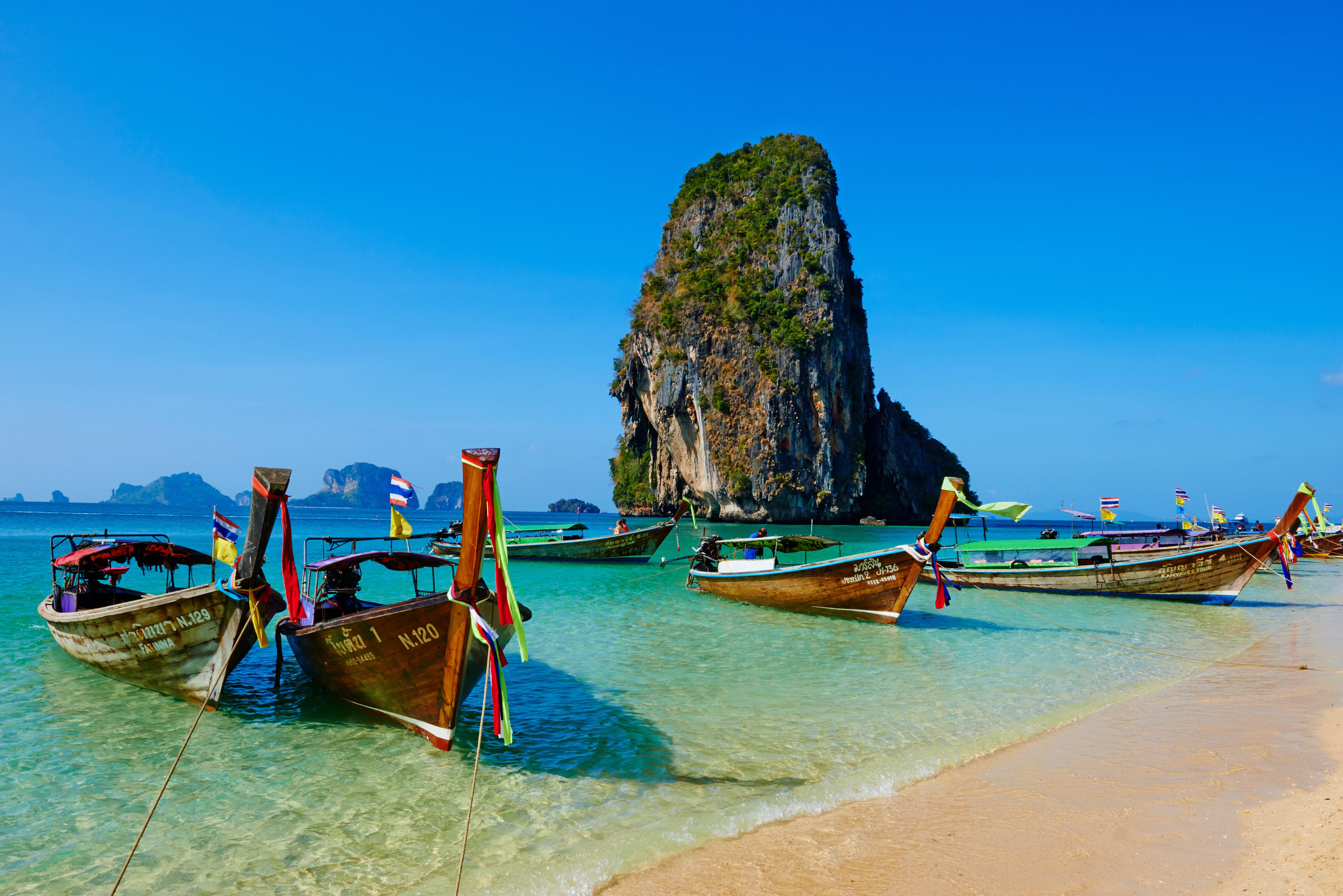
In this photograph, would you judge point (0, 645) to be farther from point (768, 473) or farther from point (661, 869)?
point (768, 473)

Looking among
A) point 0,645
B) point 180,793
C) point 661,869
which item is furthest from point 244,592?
point 0,645

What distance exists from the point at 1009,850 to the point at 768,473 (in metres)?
57.6

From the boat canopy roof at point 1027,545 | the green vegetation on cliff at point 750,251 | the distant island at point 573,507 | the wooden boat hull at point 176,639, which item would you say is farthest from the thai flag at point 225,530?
the distant island at point 573,507

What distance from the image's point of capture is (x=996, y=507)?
10.9 metres

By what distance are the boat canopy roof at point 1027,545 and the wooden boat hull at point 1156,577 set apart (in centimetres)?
74

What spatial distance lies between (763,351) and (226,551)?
189ft

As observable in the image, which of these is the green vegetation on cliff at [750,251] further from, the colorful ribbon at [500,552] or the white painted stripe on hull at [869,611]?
the colorful ribbon at [500,552]

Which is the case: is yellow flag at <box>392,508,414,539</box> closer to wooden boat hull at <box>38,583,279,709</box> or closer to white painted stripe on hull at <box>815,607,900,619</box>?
wooden boat hull at <box>38,583,279,709</box>

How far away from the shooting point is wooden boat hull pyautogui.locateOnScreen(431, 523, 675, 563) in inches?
1164

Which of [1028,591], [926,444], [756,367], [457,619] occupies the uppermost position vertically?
[756,367]

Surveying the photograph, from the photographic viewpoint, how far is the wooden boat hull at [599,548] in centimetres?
2956

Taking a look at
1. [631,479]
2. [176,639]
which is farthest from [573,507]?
[176,639]

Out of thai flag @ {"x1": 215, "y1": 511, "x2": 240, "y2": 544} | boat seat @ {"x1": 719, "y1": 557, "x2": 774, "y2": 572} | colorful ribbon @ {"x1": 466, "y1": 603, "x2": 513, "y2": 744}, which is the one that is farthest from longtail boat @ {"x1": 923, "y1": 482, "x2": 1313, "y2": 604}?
thai flag @ {"x1": 215, "y1": 511, "x2": 240, "y2": 544}

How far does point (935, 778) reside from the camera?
6.53 m
